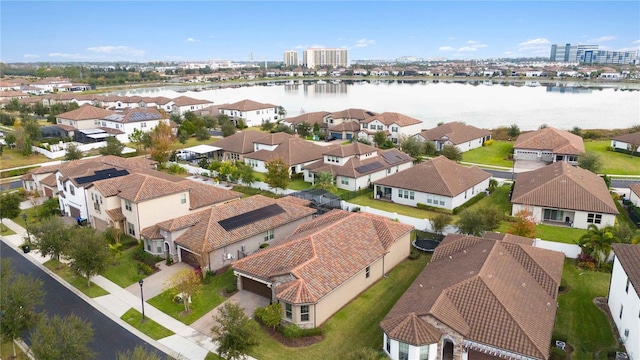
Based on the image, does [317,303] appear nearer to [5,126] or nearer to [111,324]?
[111,324]

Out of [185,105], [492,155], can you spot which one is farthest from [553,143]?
[185,105]

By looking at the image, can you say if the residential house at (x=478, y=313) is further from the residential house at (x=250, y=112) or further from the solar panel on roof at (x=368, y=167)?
the residential house at (x=250, y=112)

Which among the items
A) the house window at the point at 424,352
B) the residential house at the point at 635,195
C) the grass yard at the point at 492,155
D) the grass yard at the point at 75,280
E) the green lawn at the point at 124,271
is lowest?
the grass yard at the point at 75,280

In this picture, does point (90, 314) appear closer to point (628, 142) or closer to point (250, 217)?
point (250, 217)

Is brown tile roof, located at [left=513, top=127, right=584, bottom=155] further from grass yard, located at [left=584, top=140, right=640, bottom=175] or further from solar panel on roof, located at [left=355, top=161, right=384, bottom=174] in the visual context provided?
solar panel on roof, located at [left=355, top=161, right=384, bottom=174]

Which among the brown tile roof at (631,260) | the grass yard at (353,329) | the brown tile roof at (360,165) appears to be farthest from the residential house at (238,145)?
the brown tile roof at (631,260)

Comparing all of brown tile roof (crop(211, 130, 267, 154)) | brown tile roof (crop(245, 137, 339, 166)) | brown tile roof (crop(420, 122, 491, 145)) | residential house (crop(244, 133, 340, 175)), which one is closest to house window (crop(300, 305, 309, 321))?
residential house (crop(244, 133, 340, 175))
